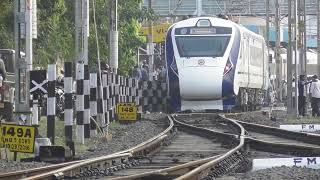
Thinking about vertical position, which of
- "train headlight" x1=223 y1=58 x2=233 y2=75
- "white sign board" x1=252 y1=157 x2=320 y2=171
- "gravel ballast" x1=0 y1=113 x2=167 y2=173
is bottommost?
→ "gravel ballast" x1=0 y1=113 x2=167 y2=173

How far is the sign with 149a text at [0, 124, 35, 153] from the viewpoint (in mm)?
10539

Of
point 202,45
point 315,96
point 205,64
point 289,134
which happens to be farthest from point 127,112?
point 315,96

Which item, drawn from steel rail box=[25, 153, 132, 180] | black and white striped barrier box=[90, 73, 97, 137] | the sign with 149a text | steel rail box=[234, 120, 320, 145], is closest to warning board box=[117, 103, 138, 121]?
steel rail box=[234, 120, 320, 145]

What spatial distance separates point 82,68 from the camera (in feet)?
48.7

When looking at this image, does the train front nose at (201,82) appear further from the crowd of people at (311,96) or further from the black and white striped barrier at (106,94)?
the black and white striped barrier at (106,94)

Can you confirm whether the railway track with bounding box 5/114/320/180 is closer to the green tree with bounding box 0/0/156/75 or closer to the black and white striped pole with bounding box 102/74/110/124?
the black and white striped pole with bounding box 102/74/110/124

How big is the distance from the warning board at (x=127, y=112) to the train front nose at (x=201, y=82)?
528 centimetres

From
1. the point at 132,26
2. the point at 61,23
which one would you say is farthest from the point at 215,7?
the point at 61,23

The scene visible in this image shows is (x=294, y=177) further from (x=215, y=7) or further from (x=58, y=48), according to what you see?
(x=215, y=7)

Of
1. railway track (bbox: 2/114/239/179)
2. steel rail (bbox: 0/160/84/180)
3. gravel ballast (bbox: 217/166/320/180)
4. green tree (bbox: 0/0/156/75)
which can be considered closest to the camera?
steel rail (bbox: 0/160/84/180)

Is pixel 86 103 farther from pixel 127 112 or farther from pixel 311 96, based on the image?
pixel 311 96

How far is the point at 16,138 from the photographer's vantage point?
10.6m

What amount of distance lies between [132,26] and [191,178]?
27778 mm

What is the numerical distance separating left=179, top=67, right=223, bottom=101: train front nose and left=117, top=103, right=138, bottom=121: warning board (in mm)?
5281
